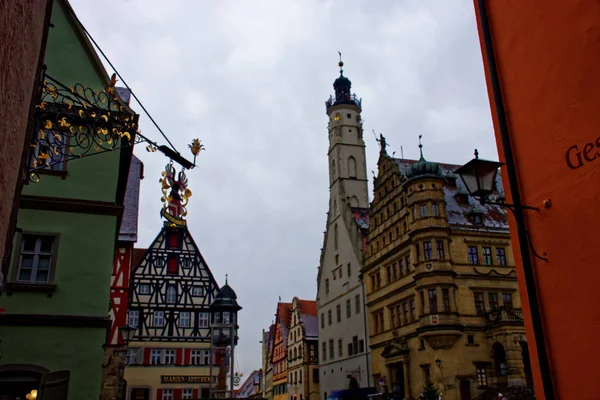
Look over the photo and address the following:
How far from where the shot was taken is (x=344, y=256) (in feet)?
Answer: 149

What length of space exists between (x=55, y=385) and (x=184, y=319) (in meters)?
30.8

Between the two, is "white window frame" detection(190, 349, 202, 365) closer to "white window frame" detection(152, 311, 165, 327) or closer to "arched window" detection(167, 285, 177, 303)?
"white window frame" detection(152, 311, 165, 327)

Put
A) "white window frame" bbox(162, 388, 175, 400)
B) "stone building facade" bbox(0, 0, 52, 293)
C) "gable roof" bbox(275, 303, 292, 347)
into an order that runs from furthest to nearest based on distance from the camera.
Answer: "gable roof" bbox(275, 303, 292, 347)
"white window frame" bbox(162, 388, 175, 400)
"stone building facade" bbox(0, 0, 52, 293)

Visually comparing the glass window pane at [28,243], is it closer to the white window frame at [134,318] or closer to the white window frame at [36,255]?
the white window frame at [36,255]

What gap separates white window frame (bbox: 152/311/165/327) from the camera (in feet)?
134

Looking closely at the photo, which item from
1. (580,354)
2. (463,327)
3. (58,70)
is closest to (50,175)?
(58,70)

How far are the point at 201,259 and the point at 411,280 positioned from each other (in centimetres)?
1706

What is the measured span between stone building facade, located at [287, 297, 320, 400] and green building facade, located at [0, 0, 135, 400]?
4379 cm

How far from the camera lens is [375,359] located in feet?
125

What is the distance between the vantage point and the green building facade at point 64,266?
1138cm

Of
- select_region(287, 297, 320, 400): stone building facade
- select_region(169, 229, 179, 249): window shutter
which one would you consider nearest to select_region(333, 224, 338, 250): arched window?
select_region(287, 297, 320, 400): stone building facade

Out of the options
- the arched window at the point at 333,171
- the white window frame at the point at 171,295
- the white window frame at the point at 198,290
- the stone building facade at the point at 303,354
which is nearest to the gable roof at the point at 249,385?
the stone building facade at the point at 303,354

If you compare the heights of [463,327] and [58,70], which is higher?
[58,70]

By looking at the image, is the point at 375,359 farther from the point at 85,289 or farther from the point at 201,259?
the point at 85,289
